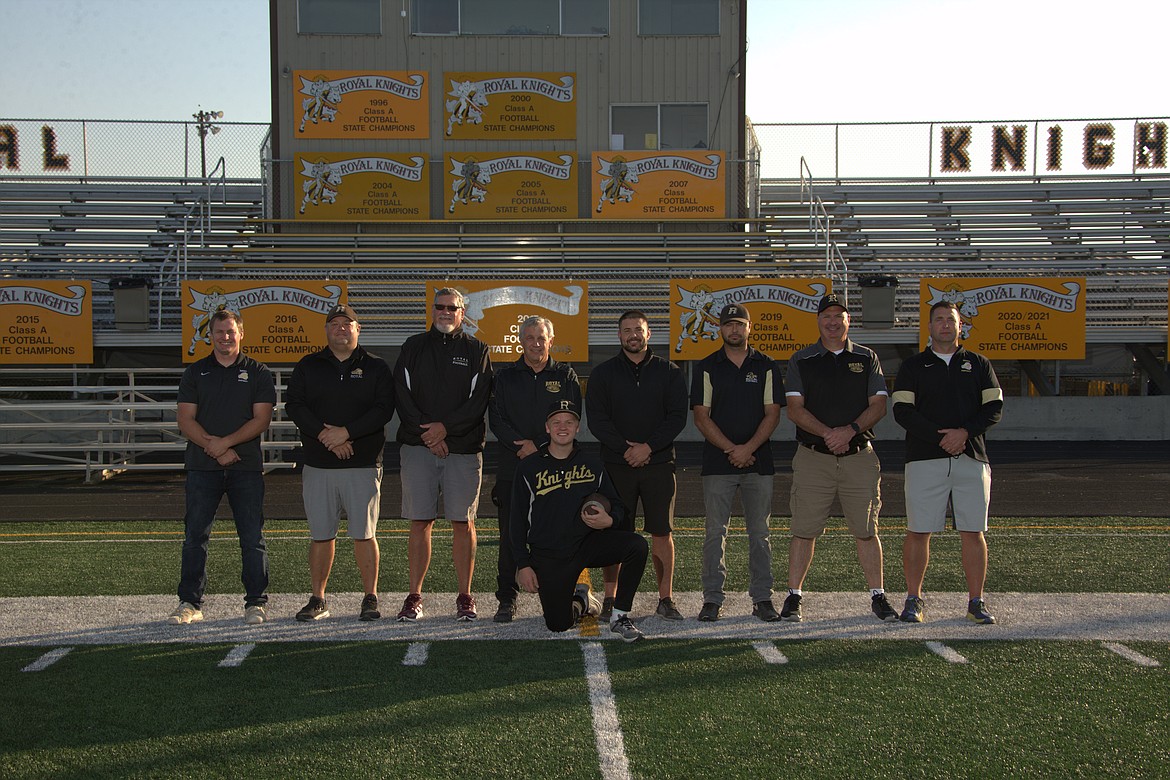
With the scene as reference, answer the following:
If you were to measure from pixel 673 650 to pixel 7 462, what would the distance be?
1156 cm

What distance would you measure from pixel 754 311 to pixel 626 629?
996cm

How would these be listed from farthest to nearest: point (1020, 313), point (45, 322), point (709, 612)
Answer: point (1020, 313)
point (45, 322)
point (709, 612)

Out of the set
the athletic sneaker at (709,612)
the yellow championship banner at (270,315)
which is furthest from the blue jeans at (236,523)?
the yellow championship banner at (270,315)

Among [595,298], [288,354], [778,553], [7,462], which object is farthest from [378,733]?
[595,298]

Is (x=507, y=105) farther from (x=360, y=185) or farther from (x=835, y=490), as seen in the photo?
(x=835, y=490)

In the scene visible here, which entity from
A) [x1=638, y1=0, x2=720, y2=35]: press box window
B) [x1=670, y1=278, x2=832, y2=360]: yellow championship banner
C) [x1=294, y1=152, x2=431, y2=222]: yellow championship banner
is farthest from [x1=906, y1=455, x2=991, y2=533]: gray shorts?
[x1=638, y1=0, x2=720, y2=35]: press box window

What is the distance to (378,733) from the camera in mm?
3943

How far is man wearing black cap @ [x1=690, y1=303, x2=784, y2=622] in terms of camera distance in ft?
19.0

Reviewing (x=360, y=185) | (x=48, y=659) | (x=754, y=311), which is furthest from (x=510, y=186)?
(x=48, y=659)

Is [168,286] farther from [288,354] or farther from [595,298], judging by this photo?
[595,298]

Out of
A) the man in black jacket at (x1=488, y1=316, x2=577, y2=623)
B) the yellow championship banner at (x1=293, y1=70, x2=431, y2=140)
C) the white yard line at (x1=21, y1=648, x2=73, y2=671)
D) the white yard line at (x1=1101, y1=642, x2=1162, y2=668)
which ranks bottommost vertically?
the white yard line at (x1=21, y1=648, x2=73, y2=671)

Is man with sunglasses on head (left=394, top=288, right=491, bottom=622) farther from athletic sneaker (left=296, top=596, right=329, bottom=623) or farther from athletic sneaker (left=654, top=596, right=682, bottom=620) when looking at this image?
athletic sneaker (left=654, top=596, right=682, bottom=620)

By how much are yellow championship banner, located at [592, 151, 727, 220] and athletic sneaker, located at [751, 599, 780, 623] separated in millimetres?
14172

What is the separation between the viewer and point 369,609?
5680 millimetres
